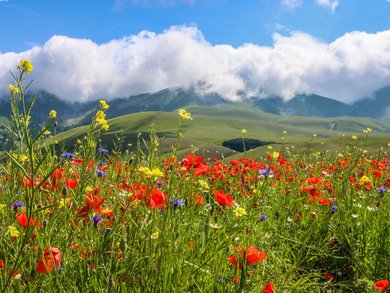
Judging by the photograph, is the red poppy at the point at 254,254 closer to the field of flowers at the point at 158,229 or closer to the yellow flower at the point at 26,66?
the field of flowers at the point at 158,229

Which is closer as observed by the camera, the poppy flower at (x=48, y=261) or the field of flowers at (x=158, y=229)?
the poppy flower at (x=48, y=261)

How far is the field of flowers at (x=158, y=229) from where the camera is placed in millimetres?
2154

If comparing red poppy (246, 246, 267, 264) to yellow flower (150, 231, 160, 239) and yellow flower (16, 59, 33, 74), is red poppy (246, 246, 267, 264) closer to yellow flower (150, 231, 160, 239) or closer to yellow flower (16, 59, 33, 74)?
yellow flower (150, 231, 160, 239)

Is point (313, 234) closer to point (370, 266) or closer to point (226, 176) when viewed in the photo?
point (370, 266)

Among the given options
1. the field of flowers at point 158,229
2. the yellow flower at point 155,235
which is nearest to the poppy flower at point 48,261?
the field of flowers at point 158,229

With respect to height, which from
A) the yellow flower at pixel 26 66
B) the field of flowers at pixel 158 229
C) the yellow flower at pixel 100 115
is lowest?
the field of flowers at pixel 158 229

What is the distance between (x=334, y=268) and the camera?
4262 millimetres

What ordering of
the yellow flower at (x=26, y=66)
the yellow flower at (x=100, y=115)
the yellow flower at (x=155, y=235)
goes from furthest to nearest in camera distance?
1. the yellow flower at (x=155, y=235)
2. the yellow flower at (x=100, y=115)
3. the yellow flower at (x=26, y=66)

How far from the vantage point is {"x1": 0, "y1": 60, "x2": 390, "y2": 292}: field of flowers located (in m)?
2.15

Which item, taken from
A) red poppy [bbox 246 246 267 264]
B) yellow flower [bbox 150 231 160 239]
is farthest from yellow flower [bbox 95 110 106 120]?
red poppy [bbox 246 246 267 264]

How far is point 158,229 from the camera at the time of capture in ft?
7.89

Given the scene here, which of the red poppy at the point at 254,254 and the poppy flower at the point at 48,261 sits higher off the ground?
the red poppy at the point at 254,254

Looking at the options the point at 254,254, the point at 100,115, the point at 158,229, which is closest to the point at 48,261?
the point at 158,229

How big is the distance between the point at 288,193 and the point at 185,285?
3.17m
